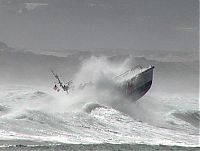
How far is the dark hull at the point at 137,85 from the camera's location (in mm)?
62250

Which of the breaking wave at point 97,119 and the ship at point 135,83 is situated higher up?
the ship at point 135,83

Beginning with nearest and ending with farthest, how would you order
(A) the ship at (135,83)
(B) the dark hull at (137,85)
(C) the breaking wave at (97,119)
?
(C) the breaking wave at (97,119)
(B) the dark hull at (137,85)
(A) the ship at (135,83)

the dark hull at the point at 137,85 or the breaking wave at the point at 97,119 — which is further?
the dark hull at the point at 137,85

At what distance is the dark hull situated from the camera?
62250mm

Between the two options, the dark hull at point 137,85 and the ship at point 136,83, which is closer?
the dark hull at point 137,85

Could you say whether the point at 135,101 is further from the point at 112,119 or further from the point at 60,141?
the point at 60,141

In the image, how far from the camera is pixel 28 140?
27750 millimetres

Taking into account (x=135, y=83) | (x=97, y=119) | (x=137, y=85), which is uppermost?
(x=135, y=83)

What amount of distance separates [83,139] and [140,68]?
36.8 meters

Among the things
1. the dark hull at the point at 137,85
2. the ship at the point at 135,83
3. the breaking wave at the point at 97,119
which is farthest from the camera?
the ship at the point at 135,83

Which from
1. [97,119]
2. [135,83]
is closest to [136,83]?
[135,83]

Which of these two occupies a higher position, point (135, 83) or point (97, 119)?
point (135, 83)

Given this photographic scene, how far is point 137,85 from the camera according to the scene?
63.1 meters

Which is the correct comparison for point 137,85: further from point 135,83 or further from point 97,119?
point 97,119
